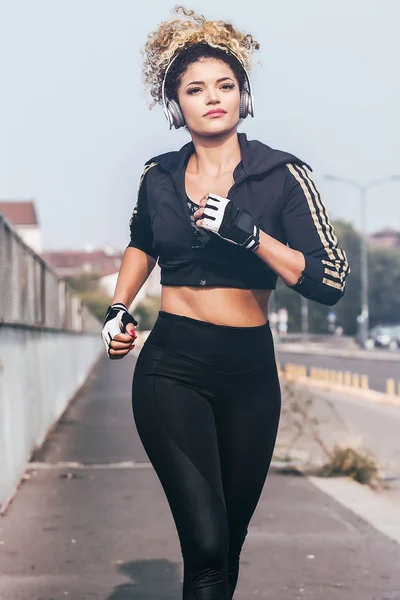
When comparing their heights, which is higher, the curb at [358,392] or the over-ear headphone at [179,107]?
the over-ear headphone at [179,107]

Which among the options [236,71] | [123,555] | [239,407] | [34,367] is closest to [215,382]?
[239,407]

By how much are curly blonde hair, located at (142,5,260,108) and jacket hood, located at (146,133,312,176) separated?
22 centimetres

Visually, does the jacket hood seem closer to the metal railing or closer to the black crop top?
the black crop top

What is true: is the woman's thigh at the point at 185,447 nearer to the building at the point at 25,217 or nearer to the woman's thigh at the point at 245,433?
the woman's thigh at the point at 245,433

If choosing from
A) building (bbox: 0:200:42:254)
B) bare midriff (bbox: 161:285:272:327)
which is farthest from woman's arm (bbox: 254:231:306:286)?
building (bbox: 0:200:42:254)

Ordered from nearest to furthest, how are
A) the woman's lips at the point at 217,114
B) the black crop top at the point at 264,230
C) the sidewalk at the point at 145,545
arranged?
the black crop top at the point at 264,230
the woman's lips at the point at 217,114
the sidewalk at the point at 145,545

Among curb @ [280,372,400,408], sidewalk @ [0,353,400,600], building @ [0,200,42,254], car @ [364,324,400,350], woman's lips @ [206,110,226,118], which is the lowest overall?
car @ [364,324,400,350]

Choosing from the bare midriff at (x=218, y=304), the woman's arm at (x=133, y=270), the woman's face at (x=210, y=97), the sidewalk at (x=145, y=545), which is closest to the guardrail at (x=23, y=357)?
the sidewalk at (x=145, y=545)

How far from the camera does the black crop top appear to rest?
4129 mm

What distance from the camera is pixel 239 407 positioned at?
4.16 m

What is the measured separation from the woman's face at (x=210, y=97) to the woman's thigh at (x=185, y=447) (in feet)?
2.47

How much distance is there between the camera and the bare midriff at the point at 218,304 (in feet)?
13.7

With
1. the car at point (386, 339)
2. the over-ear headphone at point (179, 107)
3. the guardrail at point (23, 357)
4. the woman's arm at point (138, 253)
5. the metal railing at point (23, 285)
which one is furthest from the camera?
the car at point (386, 339)

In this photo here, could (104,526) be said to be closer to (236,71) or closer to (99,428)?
(236,71)
